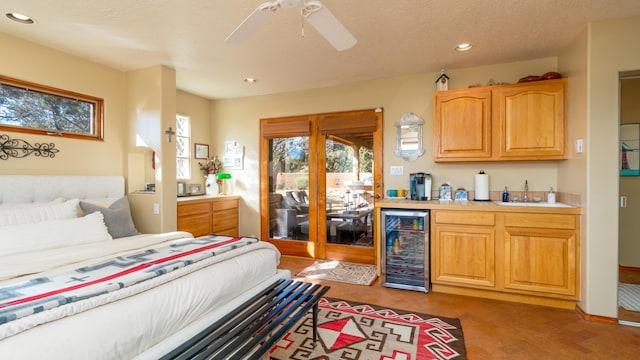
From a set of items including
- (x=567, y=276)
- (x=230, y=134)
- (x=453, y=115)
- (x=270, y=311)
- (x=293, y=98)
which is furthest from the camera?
(x=230, y=134)

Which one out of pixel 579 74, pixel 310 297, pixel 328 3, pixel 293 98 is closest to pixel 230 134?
pixel 293 98

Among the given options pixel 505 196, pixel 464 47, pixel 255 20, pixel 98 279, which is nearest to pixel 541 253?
pixel 505 196

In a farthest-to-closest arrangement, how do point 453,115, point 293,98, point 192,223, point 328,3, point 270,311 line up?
point 293,98 < point 192,223 < point 453,115 < point 328,3 < point 270,311

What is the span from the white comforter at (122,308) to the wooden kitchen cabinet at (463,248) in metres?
1.95

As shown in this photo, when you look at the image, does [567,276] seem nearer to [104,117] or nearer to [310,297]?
[310,297]

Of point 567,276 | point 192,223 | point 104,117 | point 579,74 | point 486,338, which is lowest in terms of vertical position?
point 486,338

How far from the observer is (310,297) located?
218cm

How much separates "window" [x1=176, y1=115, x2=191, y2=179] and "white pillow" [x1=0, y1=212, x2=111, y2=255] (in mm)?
2000

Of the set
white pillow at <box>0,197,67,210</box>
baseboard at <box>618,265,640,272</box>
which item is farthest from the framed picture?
baseboard at <box>618,265,640,272</box>

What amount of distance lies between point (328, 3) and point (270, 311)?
2.30 metres

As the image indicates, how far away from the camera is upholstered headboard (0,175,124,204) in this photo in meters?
2.74

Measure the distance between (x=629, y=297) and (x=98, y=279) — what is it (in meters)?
4.71

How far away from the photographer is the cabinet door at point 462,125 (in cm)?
336

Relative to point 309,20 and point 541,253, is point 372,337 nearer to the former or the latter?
point 541,253
